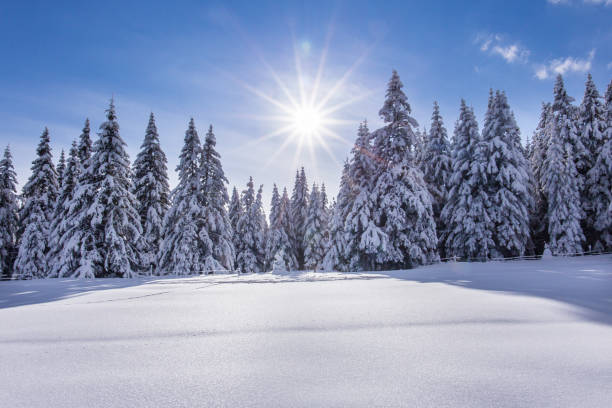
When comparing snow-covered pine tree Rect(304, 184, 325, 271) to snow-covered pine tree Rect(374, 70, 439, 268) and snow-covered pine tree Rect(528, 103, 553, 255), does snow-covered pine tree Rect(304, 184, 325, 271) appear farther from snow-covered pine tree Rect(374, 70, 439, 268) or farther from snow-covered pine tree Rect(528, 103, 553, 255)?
snow-covered pine tree Rect(528, 103, 553, 255)

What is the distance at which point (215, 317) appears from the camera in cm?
468

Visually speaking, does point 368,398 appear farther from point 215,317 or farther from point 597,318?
point 597,318

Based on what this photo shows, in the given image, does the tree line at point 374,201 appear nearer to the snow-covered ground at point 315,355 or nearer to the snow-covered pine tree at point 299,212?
the snow-covered pine tree at point 299,212

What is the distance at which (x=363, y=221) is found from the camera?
20.3m

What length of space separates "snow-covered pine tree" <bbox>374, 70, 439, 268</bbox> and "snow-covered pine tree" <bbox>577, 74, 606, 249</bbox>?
15.3 meters

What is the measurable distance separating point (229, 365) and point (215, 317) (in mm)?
1995

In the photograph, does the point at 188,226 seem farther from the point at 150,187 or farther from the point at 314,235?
the point at 314,235

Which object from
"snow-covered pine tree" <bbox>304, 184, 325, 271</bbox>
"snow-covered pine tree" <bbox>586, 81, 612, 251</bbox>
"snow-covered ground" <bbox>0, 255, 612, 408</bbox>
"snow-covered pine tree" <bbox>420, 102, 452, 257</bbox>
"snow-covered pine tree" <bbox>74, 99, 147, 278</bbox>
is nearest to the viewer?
"snow-covered ground" <bbox>0, 255, 612, 408</bbox>

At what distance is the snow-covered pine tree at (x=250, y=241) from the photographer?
39344 mm

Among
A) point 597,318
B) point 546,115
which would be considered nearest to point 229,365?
point 597,318

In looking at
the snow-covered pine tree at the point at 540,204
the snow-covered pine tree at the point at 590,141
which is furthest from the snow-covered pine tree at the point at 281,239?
the snow-covered pine tree at the point at 590,141

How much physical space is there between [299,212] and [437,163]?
19901mm

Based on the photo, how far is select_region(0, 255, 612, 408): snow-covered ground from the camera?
226cm

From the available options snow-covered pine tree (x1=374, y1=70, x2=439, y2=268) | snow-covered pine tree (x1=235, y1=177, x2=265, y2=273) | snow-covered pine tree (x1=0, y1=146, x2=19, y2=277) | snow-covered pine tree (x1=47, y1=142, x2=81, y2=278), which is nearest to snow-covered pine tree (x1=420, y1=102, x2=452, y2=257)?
snow-covered pine tree (x1=374, y1=70, x2=439, y2=268)
